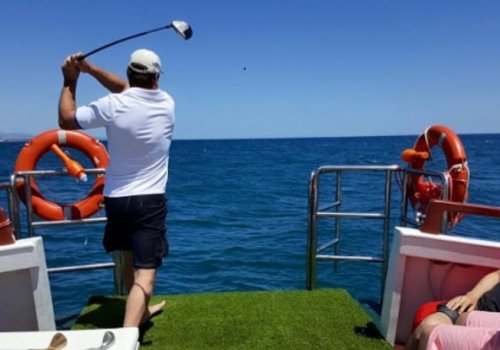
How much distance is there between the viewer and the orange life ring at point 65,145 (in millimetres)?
3268

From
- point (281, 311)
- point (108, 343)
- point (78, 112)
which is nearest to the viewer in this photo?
point (108, 343)

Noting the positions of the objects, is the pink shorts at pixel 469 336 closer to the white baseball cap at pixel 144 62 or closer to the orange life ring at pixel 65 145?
the white baseball cap at pixel 144 62

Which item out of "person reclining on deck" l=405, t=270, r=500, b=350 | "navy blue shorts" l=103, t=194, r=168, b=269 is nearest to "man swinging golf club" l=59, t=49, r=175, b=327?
"navy blue shorts" l=103, t=194, r=168, b=269

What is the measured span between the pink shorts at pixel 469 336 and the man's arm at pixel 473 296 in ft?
0.58

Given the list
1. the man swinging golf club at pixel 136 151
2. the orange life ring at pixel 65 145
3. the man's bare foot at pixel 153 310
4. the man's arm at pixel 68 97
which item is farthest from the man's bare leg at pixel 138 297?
the orange life ring at pixel 65 145

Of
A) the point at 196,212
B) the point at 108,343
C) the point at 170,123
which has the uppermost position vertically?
the point at 170,123

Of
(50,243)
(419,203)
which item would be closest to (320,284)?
(419,203)

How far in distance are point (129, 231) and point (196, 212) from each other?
396 inches

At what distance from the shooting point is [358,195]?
15.0 metres

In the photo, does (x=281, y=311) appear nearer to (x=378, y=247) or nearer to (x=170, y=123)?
(x=170, y=123)

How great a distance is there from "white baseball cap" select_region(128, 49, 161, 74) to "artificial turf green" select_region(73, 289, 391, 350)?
1.49 metres

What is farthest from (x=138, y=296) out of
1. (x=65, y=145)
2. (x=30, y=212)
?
(x=65, y=145)

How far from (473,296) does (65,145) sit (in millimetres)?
3012

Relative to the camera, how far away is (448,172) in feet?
12.0
